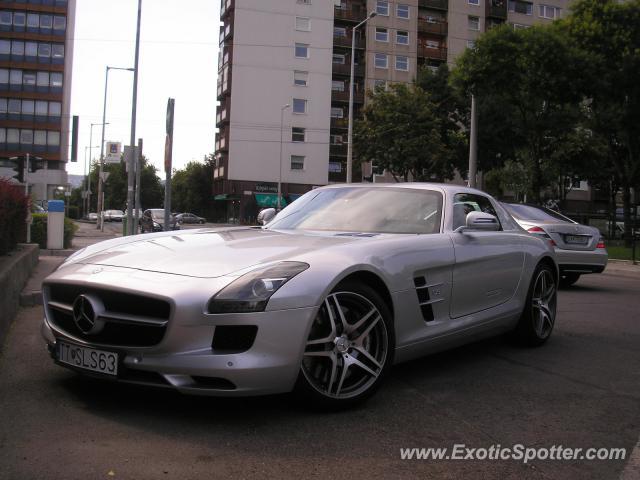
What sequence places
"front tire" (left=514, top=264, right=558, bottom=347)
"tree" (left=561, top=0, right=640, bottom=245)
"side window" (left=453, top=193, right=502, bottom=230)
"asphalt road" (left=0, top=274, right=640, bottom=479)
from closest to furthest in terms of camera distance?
"asphalt road" (left=0, top=274, right=640, bottom=479) → "side window" (left=453, top=193, right=502, bottom=230) → "front tire" (left=514, top=264, right=558, bottom=347) → "tree" (left=561, top=0, right=640, bottom=245)

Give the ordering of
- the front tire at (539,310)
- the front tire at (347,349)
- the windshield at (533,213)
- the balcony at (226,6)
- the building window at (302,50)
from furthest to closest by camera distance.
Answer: the balcony at (226,6), the building window at (302,50), the windshield at (533,213), the front tire at (539,310), the front tire at (347,349)

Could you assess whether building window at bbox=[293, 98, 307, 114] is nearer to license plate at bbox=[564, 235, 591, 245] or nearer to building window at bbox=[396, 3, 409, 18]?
building window at bbox=[396, 3, 409, 18]

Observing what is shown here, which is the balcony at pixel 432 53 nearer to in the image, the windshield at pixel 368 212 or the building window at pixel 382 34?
the building window at pixel 382 34

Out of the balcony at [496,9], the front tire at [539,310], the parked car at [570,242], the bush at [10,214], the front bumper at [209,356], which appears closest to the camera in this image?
the front bumper at [209,356]

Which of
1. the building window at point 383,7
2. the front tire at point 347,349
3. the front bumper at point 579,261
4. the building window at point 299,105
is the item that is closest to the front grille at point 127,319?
the front tire at point 347,349

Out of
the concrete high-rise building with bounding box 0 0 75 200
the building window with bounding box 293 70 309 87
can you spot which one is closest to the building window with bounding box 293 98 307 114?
the building window with bounding box 293 70 309 87

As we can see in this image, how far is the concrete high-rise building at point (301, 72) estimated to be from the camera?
5625 centimetres

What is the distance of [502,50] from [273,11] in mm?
40123

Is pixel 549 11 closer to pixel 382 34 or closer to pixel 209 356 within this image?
pixel 382 34

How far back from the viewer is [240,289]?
3260mm

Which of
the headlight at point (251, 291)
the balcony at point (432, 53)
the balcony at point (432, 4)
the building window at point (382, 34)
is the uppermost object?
the balcony at point (432, 4)

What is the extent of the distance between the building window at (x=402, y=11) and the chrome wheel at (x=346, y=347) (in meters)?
59.5

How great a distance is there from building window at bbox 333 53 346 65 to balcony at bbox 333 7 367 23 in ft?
10.6

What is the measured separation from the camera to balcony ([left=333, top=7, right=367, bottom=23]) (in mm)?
59062
